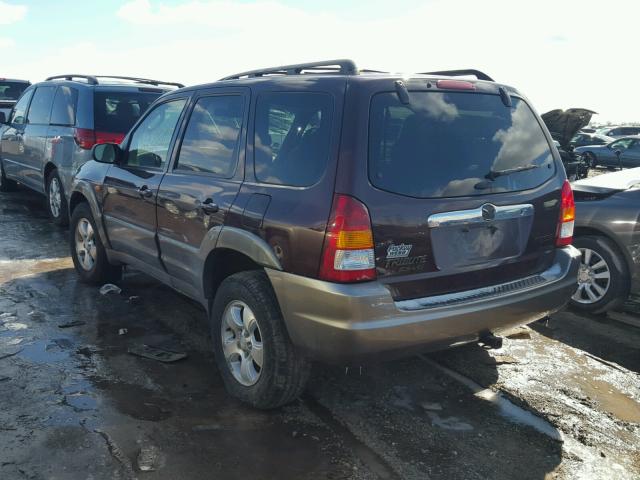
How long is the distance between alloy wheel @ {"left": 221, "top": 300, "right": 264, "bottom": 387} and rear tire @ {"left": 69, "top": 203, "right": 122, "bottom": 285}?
2.33m

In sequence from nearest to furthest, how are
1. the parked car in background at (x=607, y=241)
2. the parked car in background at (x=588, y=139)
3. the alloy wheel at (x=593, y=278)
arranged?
the parked car in background at (x=607, y=241) → the alloy wheel at (x=593, y=278) → the parked car in background at (x=588, y=139)

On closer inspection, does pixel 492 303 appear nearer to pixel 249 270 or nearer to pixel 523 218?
pixel 523 218

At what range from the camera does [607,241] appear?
17.2 feet

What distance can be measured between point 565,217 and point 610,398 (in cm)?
119

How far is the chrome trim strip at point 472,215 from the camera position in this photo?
2959 millimetres

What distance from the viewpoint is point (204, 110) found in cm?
400

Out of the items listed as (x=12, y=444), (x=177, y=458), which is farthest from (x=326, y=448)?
(x=12, y=444)

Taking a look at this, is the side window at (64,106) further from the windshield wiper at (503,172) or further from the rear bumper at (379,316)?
the windshield wiper at (503,172)

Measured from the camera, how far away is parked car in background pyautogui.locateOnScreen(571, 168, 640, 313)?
5039 millimetres

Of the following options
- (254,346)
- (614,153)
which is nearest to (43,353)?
(254,346)

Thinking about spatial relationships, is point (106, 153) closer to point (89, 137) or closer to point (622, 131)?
point (89, 137)

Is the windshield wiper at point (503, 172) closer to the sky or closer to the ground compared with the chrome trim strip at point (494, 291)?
closer to the sky

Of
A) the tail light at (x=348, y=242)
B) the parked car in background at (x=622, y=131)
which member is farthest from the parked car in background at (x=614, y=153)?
the tail light at (x=348, y=242)

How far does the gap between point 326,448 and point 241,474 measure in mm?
470
